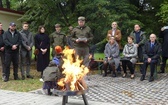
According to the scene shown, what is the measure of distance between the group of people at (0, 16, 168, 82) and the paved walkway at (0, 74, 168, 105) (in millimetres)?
988

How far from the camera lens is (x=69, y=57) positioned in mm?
6418

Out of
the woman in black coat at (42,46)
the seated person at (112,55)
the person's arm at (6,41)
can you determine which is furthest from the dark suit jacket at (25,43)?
the seated person at (112,55)

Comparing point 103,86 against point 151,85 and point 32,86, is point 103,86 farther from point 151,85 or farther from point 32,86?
point 32,86

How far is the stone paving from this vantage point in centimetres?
694

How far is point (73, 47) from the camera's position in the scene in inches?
399

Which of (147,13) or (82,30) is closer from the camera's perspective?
(82,30)

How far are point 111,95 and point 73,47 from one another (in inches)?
123

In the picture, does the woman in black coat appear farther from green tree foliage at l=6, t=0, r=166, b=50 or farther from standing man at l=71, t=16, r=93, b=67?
green tree foliage at l=6, t=0, r=166, b=50

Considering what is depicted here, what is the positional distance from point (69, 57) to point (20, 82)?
3.53 meters

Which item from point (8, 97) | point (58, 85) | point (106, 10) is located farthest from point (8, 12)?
point (58, 85)

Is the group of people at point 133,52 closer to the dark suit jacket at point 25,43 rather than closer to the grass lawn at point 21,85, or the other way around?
the dark suit jacket at point 25,43

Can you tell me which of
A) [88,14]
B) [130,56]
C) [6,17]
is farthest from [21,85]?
[6,17]

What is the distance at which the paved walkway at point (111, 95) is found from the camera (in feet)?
22.0

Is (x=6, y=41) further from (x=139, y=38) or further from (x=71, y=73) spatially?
(x=139, y=38)
